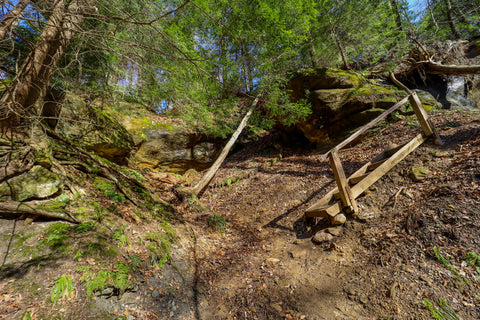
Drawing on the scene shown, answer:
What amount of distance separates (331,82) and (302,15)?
3.18 meters

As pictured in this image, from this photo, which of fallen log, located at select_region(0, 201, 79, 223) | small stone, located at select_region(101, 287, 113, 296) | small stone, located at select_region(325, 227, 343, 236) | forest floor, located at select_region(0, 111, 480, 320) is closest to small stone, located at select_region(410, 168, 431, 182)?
forest floor, located at select_region(0, 111, 480, 320)

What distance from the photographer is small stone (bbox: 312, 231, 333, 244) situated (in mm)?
4070

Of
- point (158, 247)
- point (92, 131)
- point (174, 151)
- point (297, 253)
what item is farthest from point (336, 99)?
point (92, 131)

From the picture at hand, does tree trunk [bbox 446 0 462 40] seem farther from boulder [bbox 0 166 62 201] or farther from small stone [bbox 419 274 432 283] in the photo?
boulder [bbox 0 166 62 201]

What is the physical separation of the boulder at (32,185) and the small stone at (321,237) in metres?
5.42

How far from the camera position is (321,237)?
4156mm

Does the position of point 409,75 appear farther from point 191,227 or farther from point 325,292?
point 191,227

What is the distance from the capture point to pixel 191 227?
17.3 feet

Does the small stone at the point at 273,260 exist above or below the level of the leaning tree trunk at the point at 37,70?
below

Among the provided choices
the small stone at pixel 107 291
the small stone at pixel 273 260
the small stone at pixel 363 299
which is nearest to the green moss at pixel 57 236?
the small stone at pixel 107 291

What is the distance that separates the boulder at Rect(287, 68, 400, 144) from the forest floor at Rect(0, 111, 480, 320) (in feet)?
9.28

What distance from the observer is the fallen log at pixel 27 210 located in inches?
115

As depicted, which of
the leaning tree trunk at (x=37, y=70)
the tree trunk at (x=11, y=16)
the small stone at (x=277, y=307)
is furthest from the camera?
the leaning tree trunk at (x=37, y=70)

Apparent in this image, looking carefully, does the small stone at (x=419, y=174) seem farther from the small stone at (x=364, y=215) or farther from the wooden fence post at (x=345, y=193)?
the wooden fence post at (x=345, y=193)
